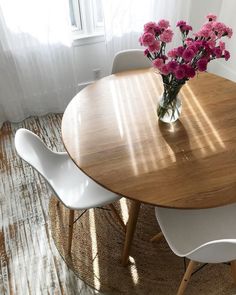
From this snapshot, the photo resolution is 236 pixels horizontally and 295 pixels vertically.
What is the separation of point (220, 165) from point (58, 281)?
1105 mm

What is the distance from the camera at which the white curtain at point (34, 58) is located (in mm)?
2133

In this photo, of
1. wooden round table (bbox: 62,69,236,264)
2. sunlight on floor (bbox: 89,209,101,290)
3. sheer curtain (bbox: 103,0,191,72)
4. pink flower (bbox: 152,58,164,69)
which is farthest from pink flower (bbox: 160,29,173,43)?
sheer curtain (bbox: 103,0,191,72)

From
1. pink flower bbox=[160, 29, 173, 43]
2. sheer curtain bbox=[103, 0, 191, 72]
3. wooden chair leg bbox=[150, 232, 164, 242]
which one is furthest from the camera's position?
sheer curtain bbox=[103, 0, 191, 72]

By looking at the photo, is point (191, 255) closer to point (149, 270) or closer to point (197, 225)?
point (197, 225)

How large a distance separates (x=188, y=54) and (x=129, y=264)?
120 centimetres

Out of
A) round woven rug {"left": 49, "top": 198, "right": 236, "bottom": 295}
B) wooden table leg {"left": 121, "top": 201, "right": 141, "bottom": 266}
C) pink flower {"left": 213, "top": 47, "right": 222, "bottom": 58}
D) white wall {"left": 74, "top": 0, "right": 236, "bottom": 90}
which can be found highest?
pink flower {"left": 213, "top": 47, "right": 222, "bottom": 58}

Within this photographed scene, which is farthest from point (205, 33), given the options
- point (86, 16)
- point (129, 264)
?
point (86, 16)

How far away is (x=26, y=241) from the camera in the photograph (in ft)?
5.58

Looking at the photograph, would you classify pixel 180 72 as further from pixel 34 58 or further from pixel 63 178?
pixel 34 58

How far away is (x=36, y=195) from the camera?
197 cm

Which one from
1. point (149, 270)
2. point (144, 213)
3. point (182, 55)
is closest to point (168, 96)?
point (182, 55)

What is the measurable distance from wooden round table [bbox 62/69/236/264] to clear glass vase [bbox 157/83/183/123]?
0.04m

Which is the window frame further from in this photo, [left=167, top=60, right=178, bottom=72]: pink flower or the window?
[left=167, top=60, right=178, bottom=72]: pink flower

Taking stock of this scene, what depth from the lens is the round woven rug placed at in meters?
1.49
